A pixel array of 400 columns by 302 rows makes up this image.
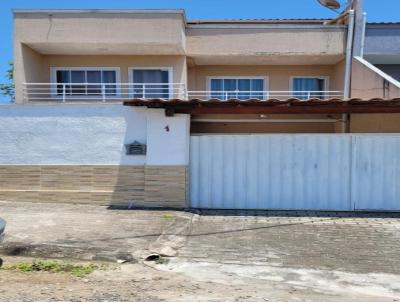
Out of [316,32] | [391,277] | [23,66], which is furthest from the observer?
[316,32]

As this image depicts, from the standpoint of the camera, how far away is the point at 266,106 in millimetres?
9859

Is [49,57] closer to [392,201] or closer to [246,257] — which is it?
[246,257]

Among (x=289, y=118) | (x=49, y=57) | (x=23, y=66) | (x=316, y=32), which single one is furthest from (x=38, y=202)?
(x=316, y=32)

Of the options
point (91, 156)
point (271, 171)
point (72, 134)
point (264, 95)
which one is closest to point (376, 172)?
point (271, 171)

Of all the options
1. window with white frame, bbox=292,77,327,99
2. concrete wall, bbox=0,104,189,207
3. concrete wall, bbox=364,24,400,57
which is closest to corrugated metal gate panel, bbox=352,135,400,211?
concrete wall, bbox=0,104,189,207

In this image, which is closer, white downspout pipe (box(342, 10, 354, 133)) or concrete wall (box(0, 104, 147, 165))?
concrete wall (box(0, 104, 147, 165))

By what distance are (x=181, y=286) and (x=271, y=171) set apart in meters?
5.68

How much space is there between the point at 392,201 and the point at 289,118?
14.1ft

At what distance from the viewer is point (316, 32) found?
1374 cm

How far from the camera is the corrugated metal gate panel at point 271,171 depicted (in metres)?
10.3

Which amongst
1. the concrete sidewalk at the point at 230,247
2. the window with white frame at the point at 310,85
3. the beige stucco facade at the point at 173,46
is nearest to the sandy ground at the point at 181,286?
the concrete sidewalk at the point at 230,247

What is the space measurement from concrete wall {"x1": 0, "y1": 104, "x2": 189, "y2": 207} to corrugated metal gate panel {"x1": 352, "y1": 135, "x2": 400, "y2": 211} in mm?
4565

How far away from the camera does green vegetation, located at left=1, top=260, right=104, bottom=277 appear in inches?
227

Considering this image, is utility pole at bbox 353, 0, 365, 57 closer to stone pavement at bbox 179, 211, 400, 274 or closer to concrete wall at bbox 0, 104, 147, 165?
stone pavement at bbox 179, 211, 400, 274
